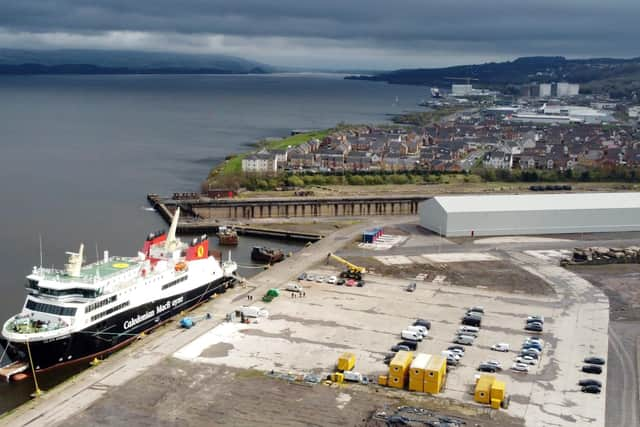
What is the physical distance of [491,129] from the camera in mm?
125250

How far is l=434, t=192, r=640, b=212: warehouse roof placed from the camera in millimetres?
50875

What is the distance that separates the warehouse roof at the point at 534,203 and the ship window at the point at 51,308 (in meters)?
28.7

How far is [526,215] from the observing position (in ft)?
167

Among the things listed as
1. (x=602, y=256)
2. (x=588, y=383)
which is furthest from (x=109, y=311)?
(x=602, y=256)

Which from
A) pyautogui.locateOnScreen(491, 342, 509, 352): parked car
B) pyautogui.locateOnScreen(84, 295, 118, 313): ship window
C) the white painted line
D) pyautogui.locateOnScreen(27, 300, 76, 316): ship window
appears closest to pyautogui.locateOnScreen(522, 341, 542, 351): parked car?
pyautogui.locateOnScreen(491, 342, 509, 352): parked car

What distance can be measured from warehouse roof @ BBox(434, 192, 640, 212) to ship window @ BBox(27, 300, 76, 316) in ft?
94.2

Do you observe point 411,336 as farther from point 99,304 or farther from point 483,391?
point 99,304

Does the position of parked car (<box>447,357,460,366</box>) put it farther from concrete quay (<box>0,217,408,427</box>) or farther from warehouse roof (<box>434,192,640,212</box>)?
warehouse roof (<box>434,192,640,212</box>)

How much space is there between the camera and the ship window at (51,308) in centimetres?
2783

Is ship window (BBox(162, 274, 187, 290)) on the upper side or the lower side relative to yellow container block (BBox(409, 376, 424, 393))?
upper

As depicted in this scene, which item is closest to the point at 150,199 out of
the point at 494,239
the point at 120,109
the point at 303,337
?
the point at 494,239

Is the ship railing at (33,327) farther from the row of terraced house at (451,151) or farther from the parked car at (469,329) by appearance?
the row of terraced house at (451,151)

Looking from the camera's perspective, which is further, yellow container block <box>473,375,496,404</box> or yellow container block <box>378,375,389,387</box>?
yellow container block <box>378,375,389,387</box>

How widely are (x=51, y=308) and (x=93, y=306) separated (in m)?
1.58
